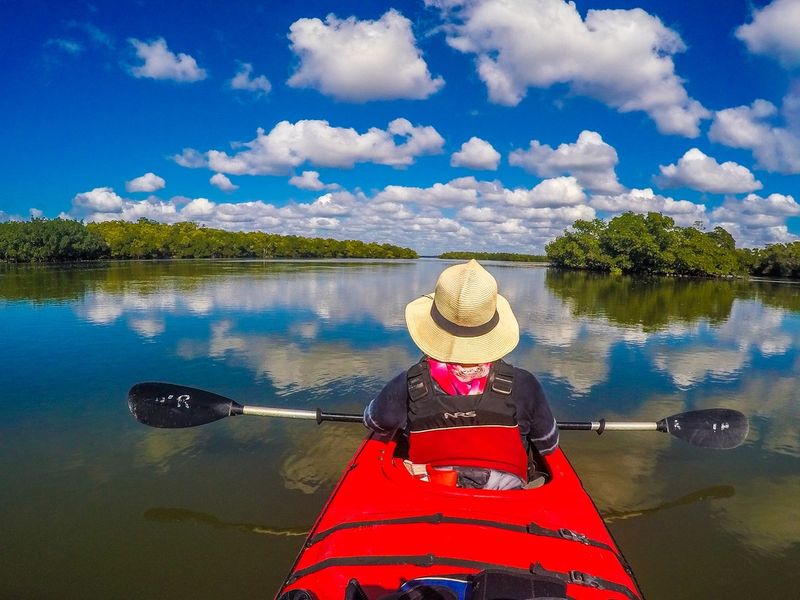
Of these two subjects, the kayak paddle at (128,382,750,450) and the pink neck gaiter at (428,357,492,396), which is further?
the kayak paddle at (128,382,750,450)

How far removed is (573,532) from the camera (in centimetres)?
246

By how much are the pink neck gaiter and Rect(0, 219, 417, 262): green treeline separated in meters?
83.6

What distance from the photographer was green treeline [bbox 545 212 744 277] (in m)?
55.7

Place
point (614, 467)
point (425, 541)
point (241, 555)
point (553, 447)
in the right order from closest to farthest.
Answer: point (425, 541), point (553, 447), point (241, 555), point (614, 467)

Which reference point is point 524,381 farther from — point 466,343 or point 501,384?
point 466,343

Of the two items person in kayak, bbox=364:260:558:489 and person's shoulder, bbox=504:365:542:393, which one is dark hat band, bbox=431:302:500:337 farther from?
person's shoulder, bbox=504:365:542:393

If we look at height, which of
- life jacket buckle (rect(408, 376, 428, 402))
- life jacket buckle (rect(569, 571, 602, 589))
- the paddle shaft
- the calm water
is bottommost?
the calm water

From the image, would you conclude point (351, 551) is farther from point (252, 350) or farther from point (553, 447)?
point (252, 350)

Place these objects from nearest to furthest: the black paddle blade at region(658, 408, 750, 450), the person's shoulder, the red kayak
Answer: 1. the red kayak
2. the person's shoulder
3. the black paddle blade at region(658, 408, 750, 450)

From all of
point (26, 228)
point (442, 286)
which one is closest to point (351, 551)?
point (442, 286)

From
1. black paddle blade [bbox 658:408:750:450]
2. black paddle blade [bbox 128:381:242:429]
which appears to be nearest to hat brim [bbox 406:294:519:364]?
black paddle blade [bbox 128:381:242:429]

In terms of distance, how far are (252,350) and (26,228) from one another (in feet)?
257

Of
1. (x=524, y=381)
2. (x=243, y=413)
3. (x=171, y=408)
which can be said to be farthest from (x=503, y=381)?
(x=171, y=408)

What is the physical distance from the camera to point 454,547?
7.35ft
